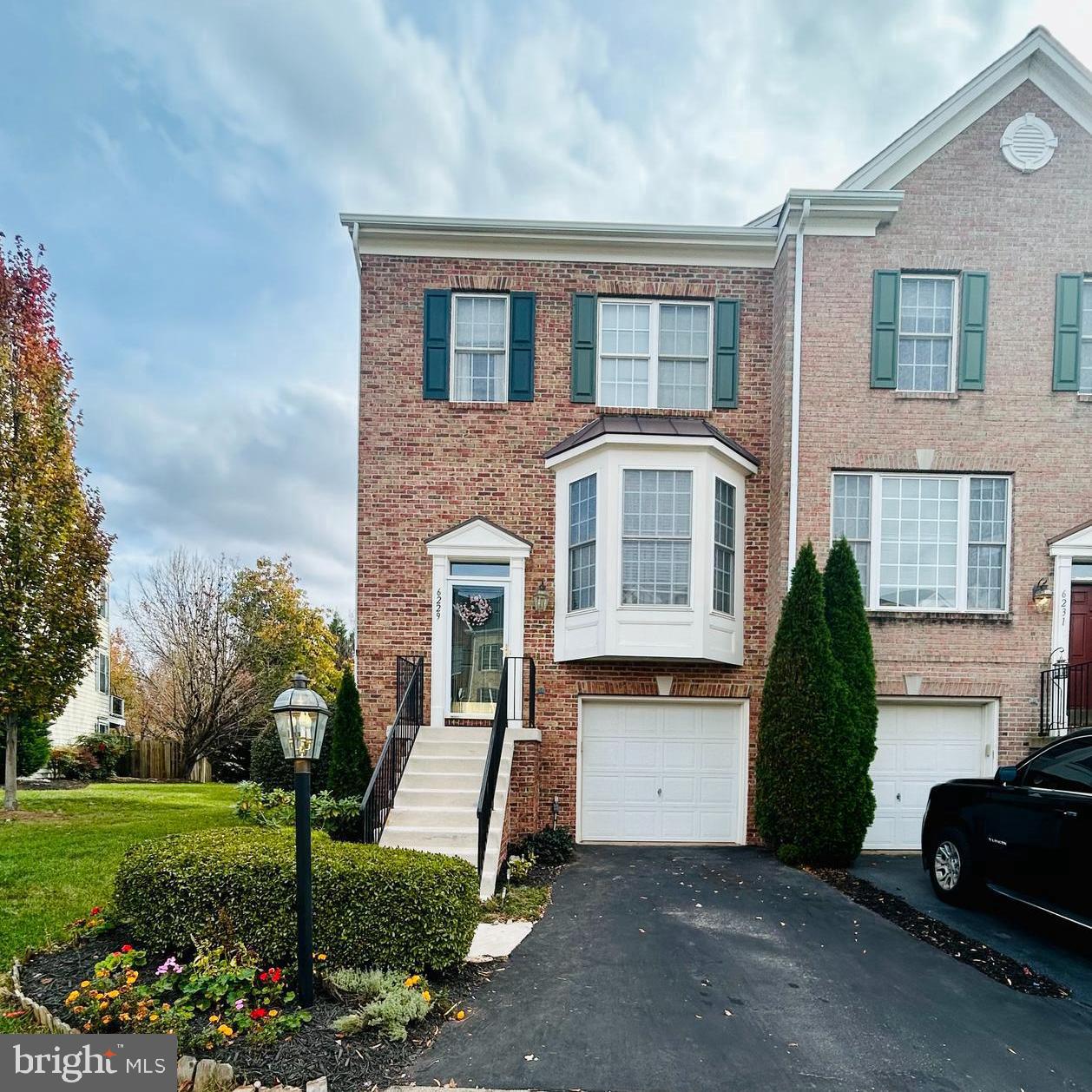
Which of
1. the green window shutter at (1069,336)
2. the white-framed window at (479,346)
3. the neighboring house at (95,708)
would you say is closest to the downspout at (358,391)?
the white-framed window at (479,346)

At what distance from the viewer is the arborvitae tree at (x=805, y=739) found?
8.15 metres

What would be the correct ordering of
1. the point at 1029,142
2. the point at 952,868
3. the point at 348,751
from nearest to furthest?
the point at 952,868 → the point at 348,751 → the point at 1029,142

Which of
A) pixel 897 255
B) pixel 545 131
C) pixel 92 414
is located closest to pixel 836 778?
pixel 897 255

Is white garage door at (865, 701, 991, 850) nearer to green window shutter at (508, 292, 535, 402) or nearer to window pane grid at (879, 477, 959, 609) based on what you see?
window pane grid at (879, 477, 959, 609)

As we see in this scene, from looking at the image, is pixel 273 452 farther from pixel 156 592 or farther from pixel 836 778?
pixel 836 778

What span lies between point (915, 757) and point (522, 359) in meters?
7.52

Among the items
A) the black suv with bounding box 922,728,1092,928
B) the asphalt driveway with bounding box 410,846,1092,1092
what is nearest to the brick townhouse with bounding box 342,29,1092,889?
the black suv with bounding box 922,728,1092,928

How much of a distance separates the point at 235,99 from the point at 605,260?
6.06m

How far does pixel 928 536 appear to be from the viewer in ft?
31.3

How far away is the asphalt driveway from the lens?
151 inches

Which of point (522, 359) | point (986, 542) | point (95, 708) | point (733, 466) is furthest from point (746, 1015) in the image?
point (95, 708)

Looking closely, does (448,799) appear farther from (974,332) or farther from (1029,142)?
(1029,142)

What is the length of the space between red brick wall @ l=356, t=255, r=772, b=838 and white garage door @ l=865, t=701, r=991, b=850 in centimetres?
178

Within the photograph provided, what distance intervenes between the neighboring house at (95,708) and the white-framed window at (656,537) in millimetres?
15198
